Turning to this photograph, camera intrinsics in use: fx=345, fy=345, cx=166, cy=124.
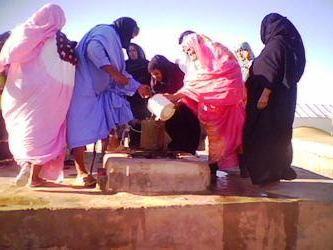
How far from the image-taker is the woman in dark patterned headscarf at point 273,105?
3461mm

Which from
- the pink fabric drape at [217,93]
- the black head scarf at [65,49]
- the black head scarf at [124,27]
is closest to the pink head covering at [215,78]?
the pink fabric drape at [217,93]

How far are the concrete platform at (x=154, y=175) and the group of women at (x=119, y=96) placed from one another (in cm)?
35

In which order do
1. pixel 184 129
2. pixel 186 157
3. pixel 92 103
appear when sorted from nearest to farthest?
1. pixel 92 103
2. pixel 186 157
3. pixel 184 129

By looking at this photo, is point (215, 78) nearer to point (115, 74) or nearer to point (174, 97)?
point (174, 97)

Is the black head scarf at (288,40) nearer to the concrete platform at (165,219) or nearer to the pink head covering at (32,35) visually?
the concrete platform at (165,219)

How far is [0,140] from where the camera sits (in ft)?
15.5

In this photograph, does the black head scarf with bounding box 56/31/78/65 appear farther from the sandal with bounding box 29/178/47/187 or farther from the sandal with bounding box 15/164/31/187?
the sandal with bounding box 29/178/47/187

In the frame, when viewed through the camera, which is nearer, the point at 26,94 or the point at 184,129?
the point at 26,94

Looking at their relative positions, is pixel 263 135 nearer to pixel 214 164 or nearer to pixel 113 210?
pixel 214 164

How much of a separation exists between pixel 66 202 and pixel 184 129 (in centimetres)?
161

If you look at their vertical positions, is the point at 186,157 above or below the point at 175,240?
above

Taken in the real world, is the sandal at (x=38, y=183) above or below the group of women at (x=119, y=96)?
below

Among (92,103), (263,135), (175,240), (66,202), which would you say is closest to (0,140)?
(92,103)

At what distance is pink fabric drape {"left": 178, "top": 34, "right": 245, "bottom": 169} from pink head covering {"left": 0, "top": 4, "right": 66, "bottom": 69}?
4.55ft
